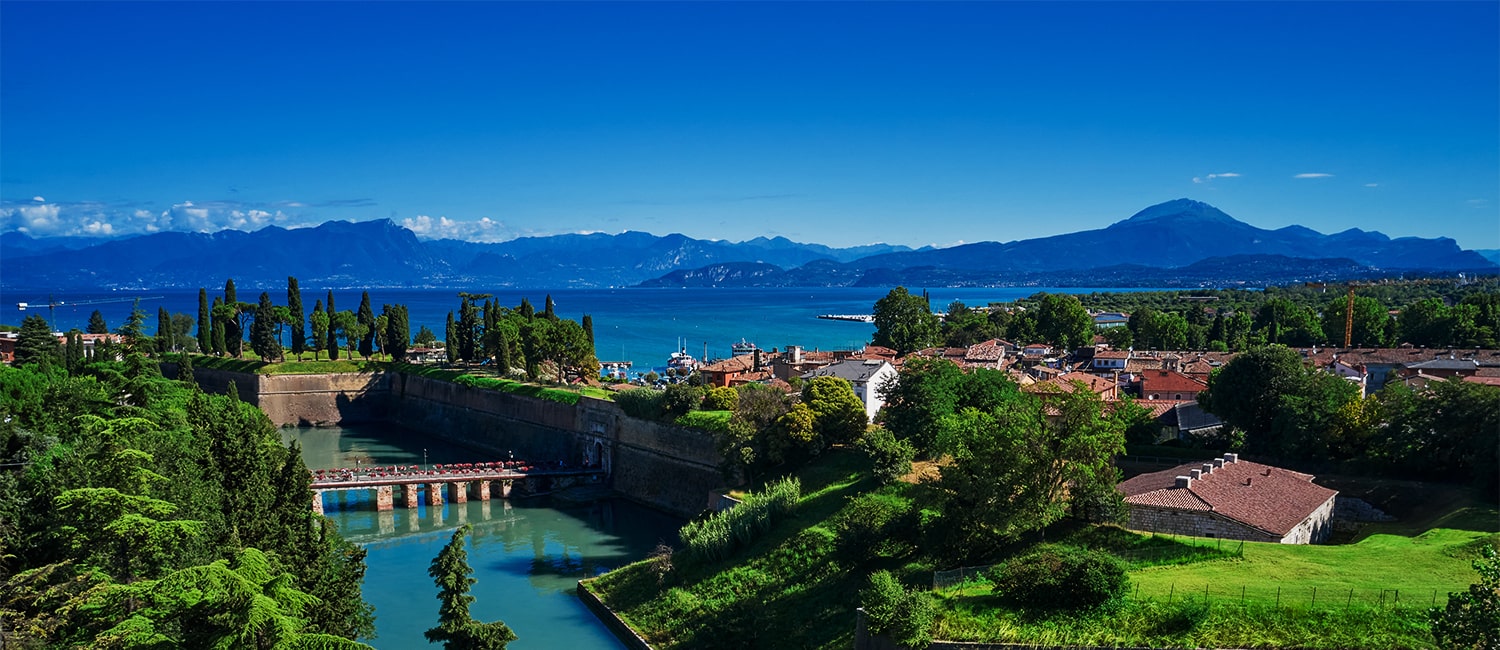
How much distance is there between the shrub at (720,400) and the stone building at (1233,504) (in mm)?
21191

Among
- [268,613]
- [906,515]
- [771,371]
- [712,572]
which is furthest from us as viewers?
[771,371]

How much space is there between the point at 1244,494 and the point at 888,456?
10.3m

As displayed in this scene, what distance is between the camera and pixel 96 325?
270ft

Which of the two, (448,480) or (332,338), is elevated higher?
(332,338)

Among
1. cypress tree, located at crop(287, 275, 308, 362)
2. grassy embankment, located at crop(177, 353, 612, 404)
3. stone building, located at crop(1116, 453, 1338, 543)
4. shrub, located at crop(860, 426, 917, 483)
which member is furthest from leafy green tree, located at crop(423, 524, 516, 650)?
cypress tree, located at crop(287, 275, 308, 362)

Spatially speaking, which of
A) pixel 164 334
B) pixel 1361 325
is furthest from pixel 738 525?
pixel 164 334

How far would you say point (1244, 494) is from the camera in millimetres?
24344

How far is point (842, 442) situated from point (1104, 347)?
39116 millimetres

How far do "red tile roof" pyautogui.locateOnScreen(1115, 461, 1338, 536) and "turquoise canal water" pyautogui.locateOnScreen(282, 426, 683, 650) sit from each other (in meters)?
14.9

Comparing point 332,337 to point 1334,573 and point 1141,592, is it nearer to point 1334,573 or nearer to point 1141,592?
point 1141,592

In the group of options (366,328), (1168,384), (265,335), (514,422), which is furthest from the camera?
(366,328)

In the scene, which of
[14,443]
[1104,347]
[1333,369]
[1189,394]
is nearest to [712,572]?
[14,443]

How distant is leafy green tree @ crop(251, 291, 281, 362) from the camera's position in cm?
7231

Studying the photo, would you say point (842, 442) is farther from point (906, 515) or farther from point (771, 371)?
point (771, 371)
